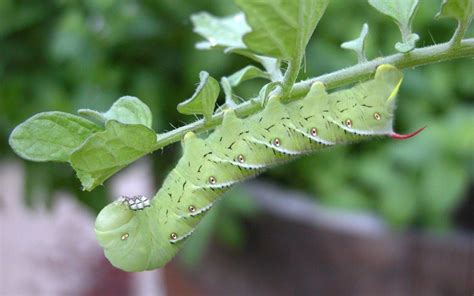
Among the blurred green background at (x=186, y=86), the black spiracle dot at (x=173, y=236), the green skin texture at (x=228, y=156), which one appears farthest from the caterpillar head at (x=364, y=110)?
the blurred green background at (x=186, y=86)

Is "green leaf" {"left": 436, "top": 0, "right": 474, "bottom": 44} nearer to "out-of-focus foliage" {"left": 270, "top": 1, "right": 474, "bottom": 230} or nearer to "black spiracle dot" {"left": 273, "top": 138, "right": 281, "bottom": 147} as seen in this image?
"black spiracle dot" {"left": 273, "top": 138, "right": 281, "bottom": 147}

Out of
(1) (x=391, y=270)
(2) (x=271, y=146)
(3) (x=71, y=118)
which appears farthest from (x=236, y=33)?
(1) (x=391, y=270)

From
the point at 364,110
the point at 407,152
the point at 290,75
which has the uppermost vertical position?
the point at 290,75

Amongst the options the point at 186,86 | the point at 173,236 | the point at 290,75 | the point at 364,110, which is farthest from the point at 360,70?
the point at 186,86

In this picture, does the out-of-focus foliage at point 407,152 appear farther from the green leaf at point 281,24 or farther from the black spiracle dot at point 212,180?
the green leaf at point 281,24

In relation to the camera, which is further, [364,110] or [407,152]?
[407,152]

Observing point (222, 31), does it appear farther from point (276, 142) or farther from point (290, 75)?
point (290, 75)

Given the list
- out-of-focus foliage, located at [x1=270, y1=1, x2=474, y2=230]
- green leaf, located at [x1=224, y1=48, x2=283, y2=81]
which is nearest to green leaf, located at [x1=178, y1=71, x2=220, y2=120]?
green leaf, located at [x1=224, y1=48, x2=283, y2=81]
